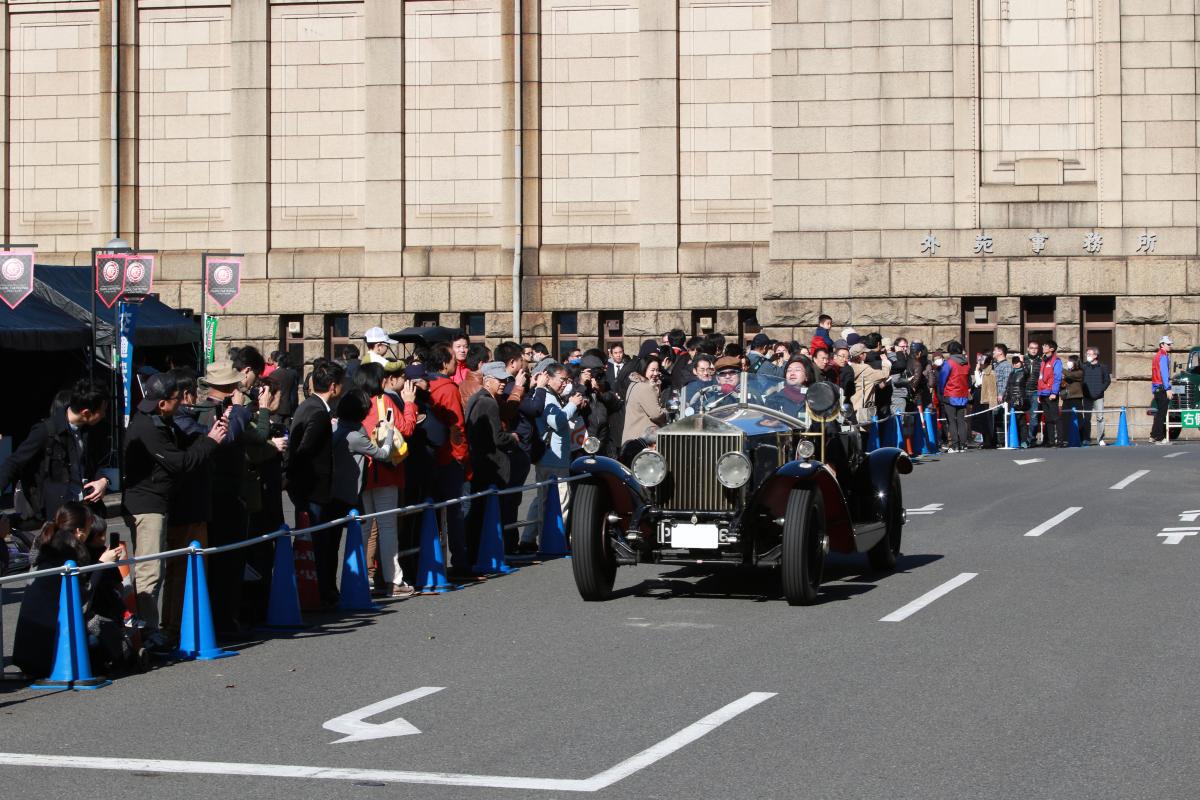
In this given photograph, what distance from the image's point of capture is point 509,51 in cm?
3656

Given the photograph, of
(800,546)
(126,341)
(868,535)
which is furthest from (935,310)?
(800,546)

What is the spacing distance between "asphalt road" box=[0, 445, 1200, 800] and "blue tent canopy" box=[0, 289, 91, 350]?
977cm

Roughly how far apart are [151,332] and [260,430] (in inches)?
601

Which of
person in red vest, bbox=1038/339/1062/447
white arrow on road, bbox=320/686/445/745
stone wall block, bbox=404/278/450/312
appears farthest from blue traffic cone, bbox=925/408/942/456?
white arrow on road, bbox=320/686/445/745

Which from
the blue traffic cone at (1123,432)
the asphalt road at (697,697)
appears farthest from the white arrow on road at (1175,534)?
the blue traffic cone at (1123,432)

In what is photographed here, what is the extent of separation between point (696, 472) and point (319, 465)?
295 centimetres

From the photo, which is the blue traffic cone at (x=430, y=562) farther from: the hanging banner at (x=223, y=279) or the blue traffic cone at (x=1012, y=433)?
the blue traffic cone at (x=1012, y=433)

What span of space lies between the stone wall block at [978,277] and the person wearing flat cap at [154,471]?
969 inches

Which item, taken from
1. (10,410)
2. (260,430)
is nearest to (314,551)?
(260,430)

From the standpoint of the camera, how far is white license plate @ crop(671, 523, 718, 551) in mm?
13883

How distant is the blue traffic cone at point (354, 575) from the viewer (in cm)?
1432

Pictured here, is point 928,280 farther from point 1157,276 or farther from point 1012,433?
point 1157,276

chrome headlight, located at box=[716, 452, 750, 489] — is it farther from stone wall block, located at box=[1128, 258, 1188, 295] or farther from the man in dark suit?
stone wall block, located at box=[1128, 258, 1188, 295]

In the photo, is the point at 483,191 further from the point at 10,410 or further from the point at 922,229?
the point at 10,410
